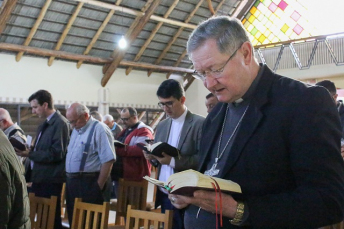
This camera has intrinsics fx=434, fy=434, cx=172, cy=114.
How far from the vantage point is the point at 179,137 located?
3244 mm

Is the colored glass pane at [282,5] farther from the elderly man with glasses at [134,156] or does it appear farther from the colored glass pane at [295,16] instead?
the elderly man with glasses at [134,156]

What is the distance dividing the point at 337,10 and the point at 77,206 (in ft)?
36.6

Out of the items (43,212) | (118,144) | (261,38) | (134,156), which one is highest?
(261,38)

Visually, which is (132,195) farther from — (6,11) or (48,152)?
(6,11)

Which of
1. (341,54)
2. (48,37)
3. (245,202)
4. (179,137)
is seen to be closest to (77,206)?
(179,137)

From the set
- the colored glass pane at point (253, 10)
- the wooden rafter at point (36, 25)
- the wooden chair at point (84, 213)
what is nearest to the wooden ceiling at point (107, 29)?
the wooden rafter at point (36, 25)

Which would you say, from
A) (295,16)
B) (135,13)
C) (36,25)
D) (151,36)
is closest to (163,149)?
(36,25)

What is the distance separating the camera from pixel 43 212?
3119 millimetres

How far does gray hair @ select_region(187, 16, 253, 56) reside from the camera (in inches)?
52.2

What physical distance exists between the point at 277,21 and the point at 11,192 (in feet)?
41.6

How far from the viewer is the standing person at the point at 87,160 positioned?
386cm

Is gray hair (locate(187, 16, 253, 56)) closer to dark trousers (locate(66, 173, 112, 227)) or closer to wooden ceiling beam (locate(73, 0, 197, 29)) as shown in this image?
dark trousers (locate(66, 173, 112, 227))

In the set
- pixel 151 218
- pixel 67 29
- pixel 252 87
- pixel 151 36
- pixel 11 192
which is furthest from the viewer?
pixel 151 36

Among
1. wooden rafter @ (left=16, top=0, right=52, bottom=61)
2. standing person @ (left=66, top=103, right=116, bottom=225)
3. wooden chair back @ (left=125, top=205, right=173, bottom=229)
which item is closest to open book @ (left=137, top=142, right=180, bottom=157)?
wooden chair back @ (left=125, top=205, right=173, bottom=229)
